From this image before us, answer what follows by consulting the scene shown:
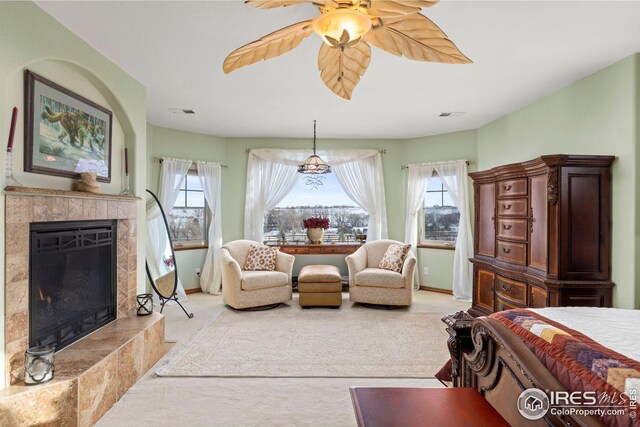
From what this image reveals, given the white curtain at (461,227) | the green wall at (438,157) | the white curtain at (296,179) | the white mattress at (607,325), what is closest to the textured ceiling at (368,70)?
the green wall at (438,157)

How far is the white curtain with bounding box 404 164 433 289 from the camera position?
19.8ft

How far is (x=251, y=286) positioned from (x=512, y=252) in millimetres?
3088

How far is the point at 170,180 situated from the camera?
553 cm

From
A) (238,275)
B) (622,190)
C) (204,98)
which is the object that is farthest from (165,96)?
(622,190)

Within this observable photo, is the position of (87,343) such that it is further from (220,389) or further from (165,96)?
(165,96)

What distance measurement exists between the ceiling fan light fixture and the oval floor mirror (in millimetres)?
3956

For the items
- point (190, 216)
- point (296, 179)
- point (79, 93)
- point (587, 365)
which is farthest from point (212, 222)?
point (587, 365)

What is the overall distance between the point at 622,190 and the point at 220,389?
11.8ft

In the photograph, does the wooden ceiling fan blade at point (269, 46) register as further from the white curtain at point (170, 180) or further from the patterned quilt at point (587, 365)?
the white curtain at point (170, 180)

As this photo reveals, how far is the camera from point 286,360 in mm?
3193

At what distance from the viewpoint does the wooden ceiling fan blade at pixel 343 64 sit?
5.33 ft

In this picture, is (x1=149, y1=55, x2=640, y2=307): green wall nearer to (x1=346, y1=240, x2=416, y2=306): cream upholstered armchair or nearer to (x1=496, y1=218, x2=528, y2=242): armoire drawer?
(x1=496, y1=218, x2=528, y2=242): armoire drawer

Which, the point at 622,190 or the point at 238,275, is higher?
the point at 622,190

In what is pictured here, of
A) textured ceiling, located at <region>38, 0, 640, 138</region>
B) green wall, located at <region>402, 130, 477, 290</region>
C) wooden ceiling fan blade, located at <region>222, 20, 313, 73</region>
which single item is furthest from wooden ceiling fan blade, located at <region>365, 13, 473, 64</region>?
green wall, located at <region>402, 130, 477, 290</region>
